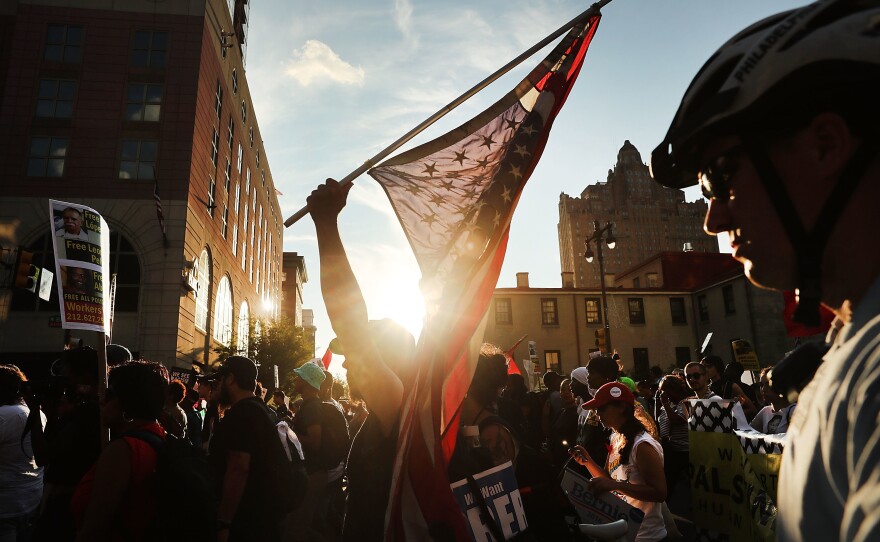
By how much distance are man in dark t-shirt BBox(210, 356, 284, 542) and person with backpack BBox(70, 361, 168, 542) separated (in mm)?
821

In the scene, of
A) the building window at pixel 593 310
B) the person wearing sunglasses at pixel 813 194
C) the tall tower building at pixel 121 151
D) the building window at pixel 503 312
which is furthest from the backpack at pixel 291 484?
the building window at pixel 593 310

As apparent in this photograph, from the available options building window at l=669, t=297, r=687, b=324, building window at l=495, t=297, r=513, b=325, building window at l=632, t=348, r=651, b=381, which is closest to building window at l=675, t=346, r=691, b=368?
building window at l=669, t=297, r=687, b=324

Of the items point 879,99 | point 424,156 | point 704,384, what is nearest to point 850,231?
point 879,99

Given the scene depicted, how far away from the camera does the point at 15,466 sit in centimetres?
551

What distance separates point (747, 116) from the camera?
1.24m

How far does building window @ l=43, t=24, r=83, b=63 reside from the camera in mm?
30859

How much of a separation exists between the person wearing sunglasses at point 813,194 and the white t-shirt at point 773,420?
5.88 meters

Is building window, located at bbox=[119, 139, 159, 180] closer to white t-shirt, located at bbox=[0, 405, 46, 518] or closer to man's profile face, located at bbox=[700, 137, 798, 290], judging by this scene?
white t-shirt, located at bbox=[0, 405, 46, 518]

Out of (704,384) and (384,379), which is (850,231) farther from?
(704,384)

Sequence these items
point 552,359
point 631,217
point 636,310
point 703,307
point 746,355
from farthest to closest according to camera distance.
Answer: point 631,217 → point 636,310 → point 703,307 → point 552,359 → point 746,355

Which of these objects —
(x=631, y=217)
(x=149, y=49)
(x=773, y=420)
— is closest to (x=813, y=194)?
(x=773, y=420)

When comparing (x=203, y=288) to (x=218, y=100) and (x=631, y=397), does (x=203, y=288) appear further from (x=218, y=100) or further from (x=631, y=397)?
(x=631, y=397)

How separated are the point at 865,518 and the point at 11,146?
3755 centimetres

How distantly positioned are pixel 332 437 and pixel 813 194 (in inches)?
268
